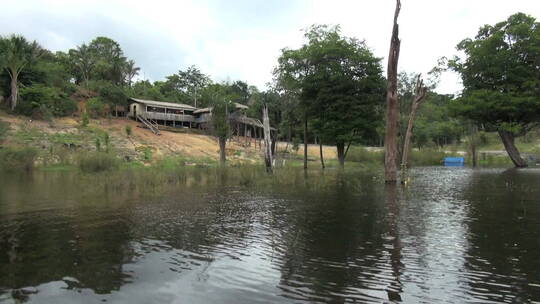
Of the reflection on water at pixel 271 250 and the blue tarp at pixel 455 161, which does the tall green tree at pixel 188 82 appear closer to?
the blue tarp at pixel 455 161

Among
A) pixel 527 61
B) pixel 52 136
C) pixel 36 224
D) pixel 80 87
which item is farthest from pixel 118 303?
pixel 80 87

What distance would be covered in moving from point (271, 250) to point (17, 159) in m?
35.5

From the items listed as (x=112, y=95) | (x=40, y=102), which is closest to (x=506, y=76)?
(x=112, y=95)

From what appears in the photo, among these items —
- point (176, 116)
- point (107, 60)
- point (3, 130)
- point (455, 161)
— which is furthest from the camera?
point (107, 60)

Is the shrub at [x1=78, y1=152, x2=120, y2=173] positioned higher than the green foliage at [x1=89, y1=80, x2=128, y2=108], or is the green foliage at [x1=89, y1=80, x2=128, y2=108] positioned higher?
the green foliage at [x1=89, y1=80, x2=128, y2=108]

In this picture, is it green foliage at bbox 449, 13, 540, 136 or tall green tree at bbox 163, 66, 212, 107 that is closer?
green foliage at bbox 449, 13, 540, 136

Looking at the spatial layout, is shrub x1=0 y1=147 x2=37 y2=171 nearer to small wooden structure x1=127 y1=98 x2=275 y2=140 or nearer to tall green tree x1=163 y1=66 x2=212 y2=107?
small wooden structure x1=127 y1=98 x2=275 y2=140

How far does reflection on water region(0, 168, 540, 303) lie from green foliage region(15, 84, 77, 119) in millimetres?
45178

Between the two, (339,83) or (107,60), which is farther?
(107,60)

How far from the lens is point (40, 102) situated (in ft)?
181

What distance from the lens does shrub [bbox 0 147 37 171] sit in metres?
34.8

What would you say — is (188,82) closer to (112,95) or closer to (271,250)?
(112,95)

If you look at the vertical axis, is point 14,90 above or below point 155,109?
above

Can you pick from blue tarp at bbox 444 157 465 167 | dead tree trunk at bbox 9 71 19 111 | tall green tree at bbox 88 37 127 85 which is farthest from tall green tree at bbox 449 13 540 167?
tall green tree at bbox 88 37 127 85
